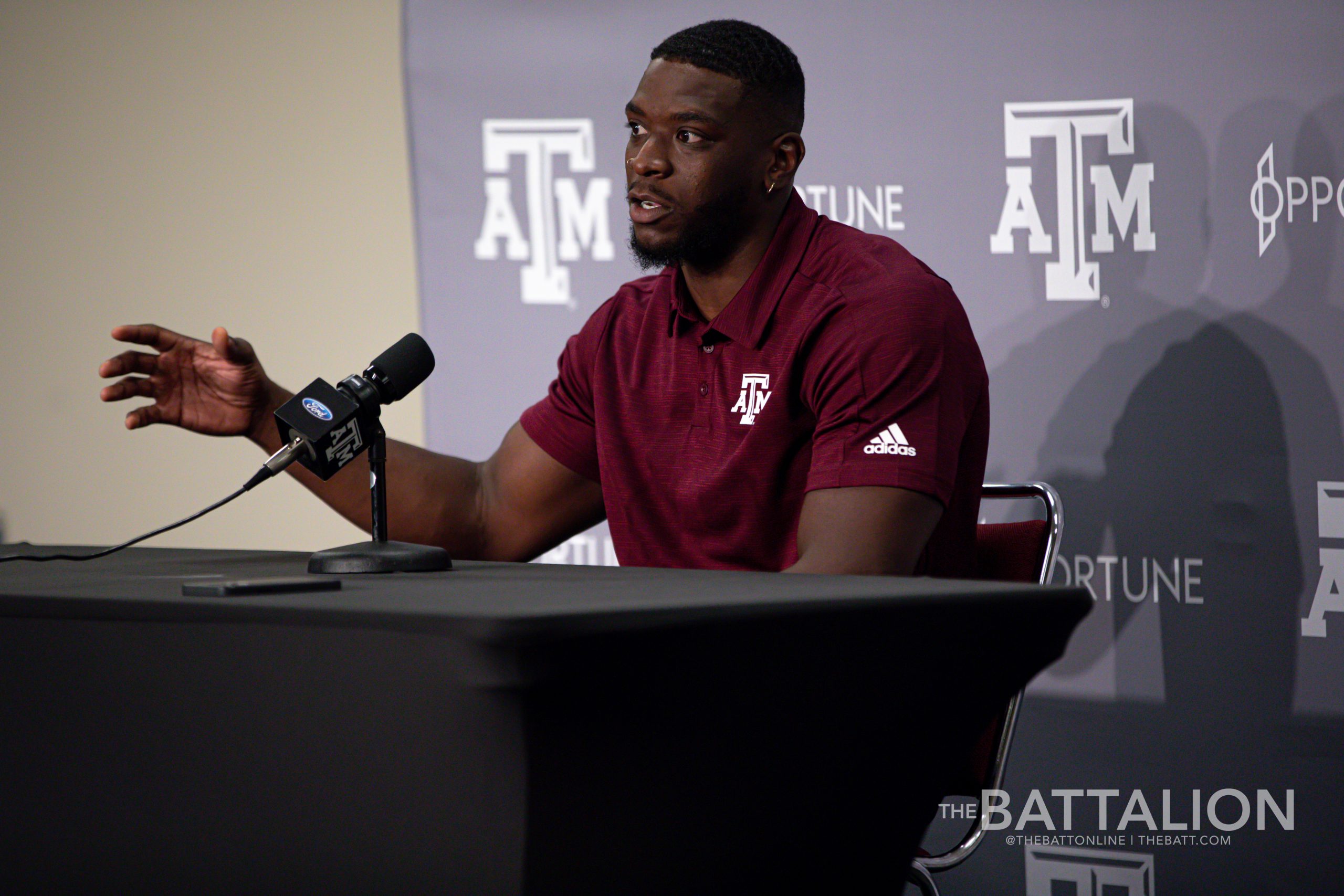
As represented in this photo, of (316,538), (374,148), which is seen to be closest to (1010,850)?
(316,538)

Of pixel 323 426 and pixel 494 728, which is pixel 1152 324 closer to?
pixel 323 426

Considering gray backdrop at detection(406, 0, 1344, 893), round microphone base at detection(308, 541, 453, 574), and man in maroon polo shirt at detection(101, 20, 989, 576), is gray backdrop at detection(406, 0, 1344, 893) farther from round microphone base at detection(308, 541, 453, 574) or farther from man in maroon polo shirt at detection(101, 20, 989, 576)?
round microphone base at detection(308, 541, 453, 574)

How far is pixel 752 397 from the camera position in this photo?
4.81 ft

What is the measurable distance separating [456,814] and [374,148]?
205 centimetres

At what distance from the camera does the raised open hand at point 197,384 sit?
4.86 feet

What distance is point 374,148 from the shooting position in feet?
8.16

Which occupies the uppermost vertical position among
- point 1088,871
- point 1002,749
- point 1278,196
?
point 1278,196

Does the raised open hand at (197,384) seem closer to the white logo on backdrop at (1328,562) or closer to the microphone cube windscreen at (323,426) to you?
the microphone cube windscreen at (323,426)

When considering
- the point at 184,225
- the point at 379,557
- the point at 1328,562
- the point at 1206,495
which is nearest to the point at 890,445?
the point at 379,557

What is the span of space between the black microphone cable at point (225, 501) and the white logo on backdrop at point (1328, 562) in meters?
1.63

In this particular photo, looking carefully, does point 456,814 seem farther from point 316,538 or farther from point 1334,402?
A: point 316,538

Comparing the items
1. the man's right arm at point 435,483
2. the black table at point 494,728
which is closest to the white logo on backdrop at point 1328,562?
the man's right arm at point 435,483

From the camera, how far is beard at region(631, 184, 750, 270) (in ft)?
5.26

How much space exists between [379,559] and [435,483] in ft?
2.47
